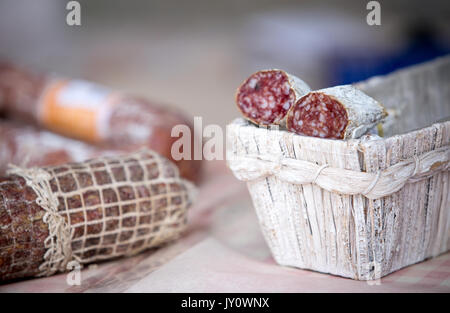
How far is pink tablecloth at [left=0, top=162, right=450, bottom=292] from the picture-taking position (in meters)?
1.75

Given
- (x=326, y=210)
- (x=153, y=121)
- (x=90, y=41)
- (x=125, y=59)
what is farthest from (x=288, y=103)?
(x=90, y=41)

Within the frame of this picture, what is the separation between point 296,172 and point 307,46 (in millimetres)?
4586

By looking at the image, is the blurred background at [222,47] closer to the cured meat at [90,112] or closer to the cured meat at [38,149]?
the cured meat at [90,112]

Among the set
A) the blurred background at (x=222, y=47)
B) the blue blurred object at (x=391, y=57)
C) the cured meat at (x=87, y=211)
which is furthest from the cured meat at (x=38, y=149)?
the blue blurred object at (x=391, y=57)

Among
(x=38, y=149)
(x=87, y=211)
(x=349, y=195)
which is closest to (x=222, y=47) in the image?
(x=38, y=149)

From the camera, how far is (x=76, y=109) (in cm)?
340

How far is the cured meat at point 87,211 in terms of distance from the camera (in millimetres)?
1893

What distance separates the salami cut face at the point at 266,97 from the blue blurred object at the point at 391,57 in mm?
2853

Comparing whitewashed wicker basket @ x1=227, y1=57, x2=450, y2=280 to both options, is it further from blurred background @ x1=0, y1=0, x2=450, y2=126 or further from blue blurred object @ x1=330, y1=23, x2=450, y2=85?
blue blurred object @ x1=330, y1=23, x2=450, y2=85

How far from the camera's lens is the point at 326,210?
1.74 meters

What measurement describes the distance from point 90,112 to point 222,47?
4117 mm

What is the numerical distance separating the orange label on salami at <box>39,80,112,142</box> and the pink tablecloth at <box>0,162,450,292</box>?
104 cm

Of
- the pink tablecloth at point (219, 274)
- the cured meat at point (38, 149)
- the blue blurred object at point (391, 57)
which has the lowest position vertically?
the pink tablecloth at point (219, 274)

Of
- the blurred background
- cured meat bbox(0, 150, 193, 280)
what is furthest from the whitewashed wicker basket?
the blurred background
